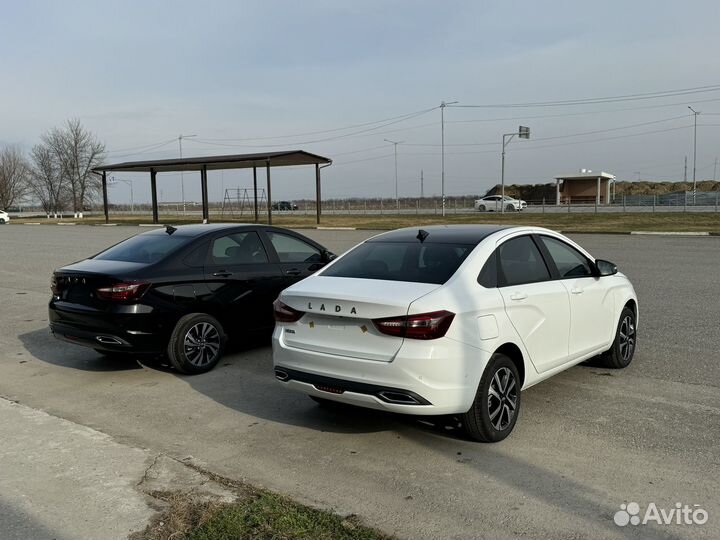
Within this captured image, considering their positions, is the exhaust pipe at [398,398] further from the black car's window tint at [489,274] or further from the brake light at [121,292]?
the brake light at [121,292]

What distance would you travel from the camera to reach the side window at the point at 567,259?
5.75m

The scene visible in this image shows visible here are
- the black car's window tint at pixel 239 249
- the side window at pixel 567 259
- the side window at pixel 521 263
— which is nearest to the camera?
the side window at pixel 521 263

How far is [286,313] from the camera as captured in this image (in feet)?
16.2

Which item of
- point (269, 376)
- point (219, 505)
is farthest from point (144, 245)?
point (219, 505)

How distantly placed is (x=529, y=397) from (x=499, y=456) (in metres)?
1.43

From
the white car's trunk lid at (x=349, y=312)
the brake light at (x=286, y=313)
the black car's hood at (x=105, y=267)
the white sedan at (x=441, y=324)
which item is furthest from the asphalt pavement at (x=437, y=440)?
the black car's hood at (x=105, y=267)

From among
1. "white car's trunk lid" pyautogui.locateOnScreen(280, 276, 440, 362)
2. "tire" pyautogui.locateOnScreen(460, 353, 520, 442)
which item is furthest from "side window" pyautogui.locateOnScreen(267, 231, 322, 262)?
"tire" pyautogui.locateOnScreen(460, 353, 520, 442)

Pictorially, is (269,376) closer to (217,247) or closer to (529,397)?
(217,247)

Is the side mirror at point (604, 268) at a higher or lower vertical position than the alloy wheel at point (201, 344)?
higher

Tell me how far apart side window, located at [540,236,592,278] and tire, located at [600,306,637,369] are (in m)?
0.80

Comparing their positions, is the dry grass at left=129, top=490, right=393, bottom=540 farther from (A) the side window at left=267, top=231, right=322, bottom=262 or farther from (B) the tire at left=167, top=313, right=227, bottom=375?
(A) the side window at left=267, top=231, right=322, bottom=262

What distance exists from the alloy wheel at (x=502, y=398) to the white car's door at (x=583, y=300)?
1079 millimetres

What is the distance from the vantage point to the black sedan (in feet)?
20.5

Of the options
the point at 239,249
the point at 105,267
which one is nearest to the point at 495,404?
the point at 239,249
